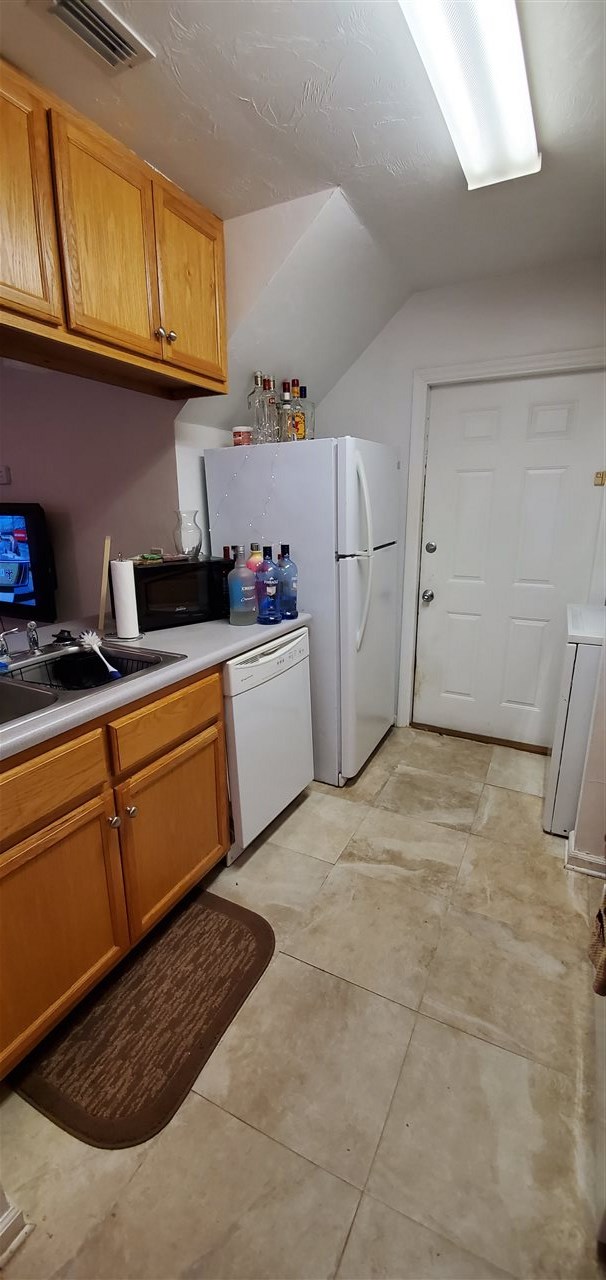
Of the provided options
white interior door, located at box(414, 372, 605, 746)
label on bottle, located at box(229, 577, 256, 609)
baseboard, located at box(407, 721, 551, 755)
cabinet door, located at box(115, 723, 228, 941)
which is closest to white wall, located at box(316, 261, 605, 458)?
white interior door, located at box(414, 372, 605, 746)

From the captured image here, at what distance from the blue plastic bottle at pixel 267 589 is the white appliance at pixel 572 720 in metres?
1.13

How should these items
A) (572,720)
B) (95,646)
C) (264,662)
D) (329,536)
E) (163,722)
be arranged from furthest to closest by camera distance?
(329,536) < (572,720) < (264,662) < (95,646) < (163,722)

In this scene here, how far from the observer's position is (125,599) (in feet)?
5.99

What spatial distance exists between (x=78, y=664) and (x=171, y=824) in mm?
612

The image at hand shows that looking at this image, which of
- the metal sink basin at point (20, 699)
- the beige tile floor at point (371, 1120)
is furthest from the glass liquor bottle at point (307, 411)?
the beige tile floor at point (371, 1120)

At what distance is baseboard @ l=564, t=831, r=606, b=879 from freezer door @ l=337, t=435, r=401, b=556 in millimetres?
1448

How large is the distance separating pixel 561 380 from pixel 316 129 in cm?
156

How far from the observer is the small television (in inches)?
103

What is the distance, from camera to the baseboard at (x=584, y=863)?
6.46 ft

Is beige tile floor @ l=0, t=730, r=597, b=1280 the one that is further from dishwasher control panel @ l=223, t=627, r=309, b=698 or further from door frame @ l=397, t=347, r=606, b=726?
Result: door frame @ l=397, t=347, r=606, b=726

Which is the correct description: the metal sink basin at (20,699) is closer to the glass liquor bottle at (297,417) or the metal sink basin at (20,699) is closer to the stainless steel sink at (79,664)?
the stainless steel sink at (79,664)

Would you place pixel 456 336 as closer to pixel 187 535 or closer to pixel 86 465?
pixel 187 535

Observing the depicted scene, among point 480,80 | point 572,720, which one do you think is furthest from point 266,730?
point 480,80

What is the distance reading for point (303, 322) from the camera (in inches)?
87.0
